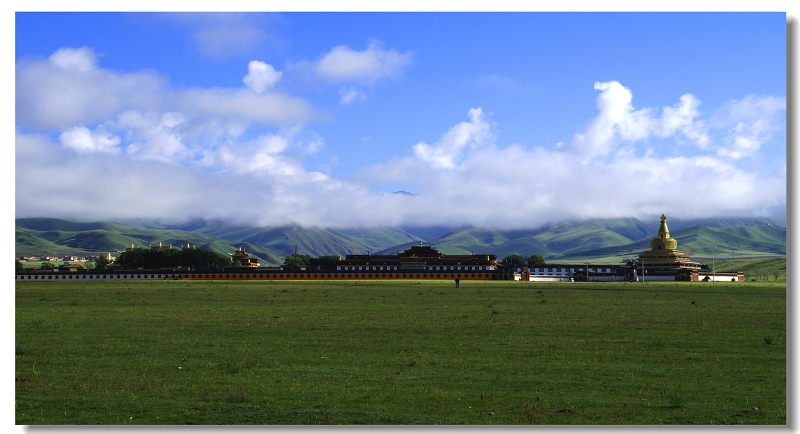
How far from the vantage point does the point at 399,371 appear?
2366cm

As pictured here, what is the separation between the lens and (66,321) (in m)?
40.6

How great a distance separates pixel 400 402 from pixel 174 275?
16022 cm

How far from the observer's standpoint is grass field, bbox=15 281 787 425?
18.4 m

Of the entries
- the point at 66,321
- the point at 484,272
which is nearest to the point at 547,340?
the point at 66,321

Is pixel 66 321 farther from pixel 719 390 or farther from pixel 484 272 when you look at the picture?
pixel 484 272

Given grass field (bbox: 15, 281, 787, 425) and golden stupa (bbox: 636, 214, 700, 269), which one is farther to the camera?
golden stupa (bbox: 636, 214, 700, 269)

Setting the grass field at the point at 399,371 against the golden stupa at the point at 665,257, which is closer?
the grass field at the point at 399,371

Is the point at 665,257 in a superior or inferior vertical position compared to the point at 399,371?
inferior

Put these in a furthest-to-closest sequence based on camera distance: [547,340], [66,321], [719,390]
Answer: [66,321]
[547,340]
[719,390]

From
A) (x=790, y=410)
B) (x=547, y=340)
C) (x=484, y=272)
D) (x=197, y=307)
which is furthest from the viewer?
(x=484, y=272)

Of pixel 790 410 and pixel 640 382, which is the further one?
pixel 640 382

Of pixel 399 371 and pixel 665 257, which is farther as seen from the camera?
pixel 665 257

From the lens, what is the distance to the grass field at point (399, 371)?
60.4 ft
